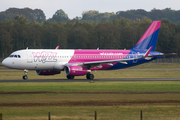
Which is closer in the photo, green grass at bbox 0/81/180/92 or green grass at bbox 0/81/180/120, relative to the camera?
green grass at bbox 0/81/180/120

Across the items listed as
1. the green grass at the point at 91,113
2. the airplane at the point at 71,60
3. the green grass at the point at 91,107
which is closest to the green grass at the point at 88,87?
the green grass at the point at 91,107

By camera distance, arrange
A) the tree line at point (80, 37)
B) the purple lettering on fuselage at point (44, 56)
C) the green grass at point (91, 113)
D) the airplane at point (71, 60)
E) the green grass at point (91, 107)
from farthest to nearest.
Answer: the tree line at point (80, 37) → the purple lettering on fuselage at point (44, 56) → the airplane at point (71, 60) → the green grass at point (91, 107) → the green grass at point (91, 113)

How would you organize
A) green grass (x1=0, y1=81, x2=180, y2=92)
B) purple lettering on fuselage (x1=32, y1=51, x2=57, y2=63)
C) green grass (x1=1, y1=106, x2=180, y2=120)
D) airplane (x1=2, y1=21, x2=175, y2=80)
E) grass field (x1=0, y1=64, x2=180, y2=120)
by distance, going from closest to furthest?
green grass (x1=1, y1=106, x2=180, y2=120), grass field (x1=0, y1=64, x2=180, y2=120), green grass (x1=0, y1=81, x2=180, y2=92), airplane (x1=2, y1=21, x2=175, y2=80), purple lettering on fuselage (x1=32, y1=51, x2=57, y2=63)

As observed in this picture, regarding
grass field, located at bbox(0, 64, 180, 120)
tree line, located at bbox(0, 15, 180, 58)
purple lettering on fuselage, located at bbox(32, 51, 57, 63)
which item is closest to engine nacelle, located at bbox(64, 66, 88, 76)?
purple lettering on fuselage, located at bbox(32, 51, 57, 63)

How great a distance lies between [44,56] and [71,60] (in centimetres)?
452

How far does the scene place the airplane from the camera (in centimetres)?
4938

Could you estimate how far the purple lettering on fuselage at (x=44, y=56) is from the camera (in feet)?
164

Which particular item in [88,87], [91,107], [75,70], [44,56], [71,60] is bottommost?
[91,107]

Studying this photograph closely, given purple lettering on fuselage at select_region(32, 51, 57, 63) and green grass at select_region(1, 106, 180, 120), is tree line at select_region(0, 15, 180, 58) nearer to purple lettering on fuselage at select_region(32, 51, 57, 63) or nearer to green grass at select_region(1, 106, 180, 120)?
purple lettering on fuselage at select_region(32, 51, 57, 63)

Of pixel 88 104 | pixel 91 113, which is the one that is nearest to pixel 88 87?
pixel 88 104

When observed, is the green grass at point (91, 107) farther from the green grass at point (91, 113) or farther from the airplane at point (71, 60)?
the airplane at point (71, 60)

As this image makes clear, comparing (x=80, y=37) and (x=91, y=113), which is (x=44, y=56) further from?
(x=80, y=37)

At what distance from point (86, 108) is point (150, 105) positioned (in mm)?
5358

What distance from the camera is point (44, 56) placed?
50.6 metres
